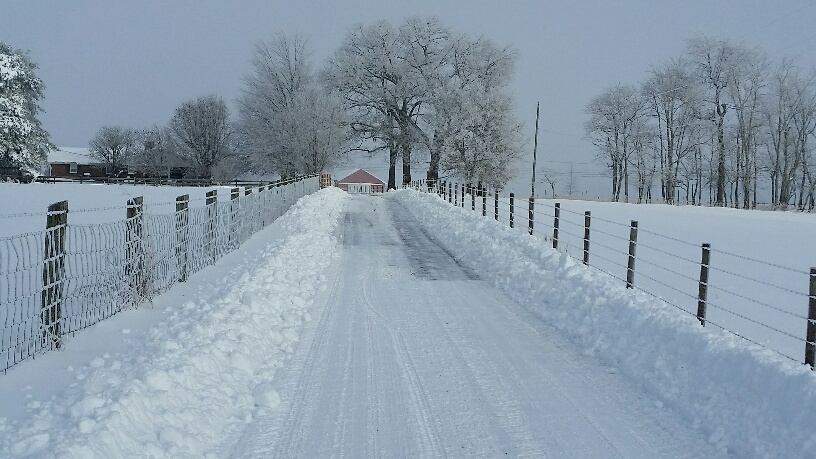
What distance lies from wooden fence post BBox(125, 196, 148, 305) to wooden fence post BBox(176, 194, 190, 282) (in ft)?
5.38

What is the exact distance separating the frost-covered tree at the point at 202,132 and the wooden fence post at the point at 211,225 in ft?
222

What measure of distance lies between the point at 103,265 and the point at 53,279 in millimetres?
2002

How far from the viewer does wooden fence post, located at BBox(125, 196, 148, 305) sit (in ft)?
28.8

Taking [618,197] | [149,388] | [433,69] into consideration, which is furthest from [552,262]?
[618,197]

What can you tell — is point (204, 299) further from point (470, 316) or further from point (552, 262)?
point (552, 262)

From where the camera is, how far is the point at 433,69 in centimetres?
5409

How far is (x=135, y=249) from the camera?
8984 millimetres

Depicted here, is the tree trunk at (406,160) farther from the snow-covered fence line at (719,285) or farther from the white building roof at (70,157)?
the white building roof at (70,157)

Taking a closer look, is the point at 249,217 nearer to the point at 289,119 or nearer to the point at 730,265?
the point at 730,265

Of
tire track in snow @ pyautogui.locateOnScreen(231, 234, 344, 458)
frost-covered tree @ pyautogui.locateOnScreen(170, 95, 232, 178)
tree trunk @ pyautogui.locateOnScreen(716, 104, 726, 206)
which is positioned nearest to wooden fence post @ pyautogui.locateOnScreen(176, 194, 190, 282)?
tire track in snow @ pyautogui.locateOnScreen(231, 234, 344, 458)

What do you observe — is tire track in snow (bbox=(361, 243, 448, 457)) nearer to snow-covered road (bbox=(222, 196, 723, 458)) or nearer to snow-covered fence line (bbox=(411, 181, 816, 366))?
snow-covered road (bbox=(222, 196, 723, 458))

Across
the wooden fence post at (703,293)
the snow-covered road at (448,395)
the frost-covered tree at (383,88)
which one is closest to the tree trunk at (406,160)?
the frost-covered tree at (383,88)

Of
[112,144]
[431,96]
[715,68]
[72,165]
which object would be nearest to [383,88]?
[431,96]

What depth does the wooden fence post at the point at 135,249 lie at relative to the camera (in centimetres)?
877
